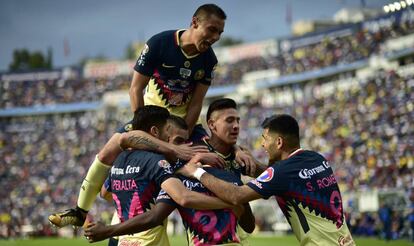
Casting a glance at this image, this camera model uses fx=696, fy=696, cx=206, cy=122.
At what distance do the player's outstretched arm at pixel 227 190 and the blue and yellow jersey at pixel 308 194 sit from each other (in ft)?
0.26

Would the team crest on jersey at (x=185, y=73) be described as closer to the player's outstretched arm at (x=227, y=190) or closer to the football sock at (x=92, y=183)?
the football sock at (x=92, y=183)

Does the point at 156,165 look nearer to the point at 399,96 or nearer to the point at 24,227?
the point at 399,96

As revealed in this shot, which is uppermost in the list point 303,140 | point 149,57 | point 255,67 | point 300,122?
point 149,57

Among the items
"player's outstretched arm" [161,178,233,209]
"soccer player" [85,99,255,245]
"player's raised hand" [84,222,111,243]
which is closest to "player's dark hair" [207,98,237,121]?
"soccer player" [85,99,255,245]

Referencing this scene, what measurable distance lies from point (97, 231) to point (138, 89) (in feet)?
7.95

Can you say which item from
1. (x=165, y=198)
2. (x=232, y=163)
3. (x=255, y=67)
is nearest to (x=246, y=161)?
(x=232, y=163)

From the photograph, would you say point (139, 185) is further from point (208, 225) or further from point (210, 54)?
point (210, 54)

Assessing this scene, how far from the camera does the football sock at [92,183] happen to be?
8258 mm

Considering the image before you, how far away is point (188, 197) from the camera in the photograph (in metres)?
6.17

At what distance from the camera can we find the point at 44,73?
75125mm

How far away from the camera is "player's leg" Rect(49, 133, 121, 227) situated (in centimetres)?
800

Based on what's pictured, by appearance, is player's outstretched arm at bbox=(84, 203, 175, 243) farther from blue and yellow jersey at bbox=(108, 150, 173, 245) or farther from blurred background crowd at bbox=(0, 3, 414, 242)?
blurred background crowd at bbox=(0, 3, 414, 242)

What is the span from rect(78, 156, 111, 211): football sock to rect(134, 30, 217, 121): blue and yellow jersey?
42.3 inches

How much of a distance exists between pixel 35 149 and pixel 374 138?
32.4 metres
